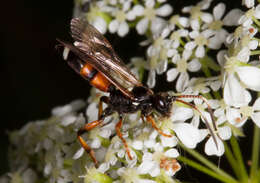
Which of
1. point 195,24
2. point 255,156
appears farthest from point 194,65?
point 255,156

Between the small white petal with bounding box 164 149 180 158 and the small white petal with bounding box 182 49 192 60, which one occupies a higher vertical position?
the small white petal with bounding box 182 49 192 60

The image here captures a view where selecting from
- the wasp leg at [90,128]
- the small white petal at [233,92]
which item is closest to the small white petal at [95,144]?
the wasp leg at [90,128]

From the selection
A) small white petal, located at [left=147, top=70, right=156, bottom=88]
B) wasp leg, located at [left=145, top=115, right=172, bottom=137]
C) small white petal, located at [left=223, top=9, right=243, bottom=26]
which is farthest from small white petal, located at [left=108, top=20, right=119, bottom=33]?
wasp leg, located at [left=145, top=115, right=172, bottom=137]

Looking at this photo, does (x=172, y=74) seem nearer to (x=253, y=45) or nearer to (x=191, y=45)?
(x=191, y=45)

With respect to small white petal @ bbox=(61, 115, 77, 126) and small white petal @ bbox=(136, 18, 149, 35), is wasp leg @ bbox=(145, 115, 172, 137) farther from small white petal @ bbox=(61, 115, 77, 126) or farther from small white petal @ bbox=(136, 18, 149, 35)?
small white petal @ bbox=(136, 18, 149, 35)

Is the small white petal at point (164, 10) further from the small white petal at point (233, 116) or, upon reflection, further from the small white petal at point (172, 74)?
the small white petal at point (233, 116)
